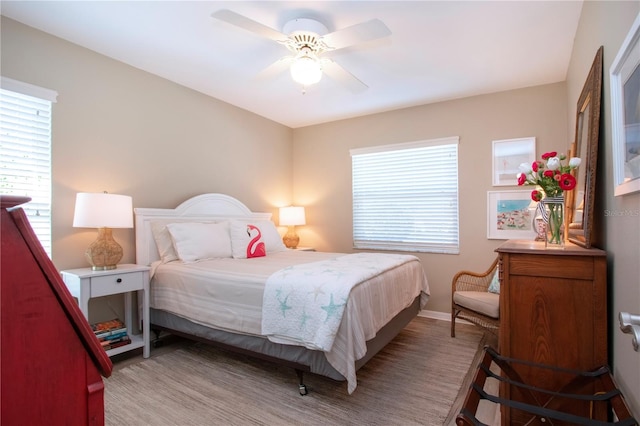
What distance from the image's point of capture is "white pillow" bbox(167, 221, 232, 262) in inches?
122

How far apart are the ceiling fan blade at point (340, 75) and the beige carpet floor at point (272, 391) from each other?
7.71 ft

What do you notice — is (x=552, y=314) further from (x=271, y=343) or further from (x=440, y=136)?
(x=440, y=136)

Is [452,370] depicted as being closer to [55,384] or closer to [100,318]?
[55,384]

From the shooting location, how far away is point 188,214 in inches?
139

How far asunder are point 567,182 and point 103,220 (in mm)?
3128

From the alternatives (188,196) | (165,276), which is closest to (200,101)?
(188,196)

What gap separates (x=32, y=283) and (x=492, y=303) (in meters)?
3.11

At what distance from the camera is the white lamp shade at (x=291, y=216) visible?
15.5ft

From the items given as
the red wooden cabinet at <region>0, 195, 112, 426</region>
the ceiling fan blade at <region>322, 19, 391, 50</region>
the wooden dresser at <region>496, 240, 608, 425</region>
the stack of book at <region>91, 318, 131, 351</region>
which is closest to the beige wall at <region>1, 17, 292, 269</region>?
the stack of book at <region>91, 318, 131, 351</region>

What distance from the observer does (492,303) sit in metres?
2.87

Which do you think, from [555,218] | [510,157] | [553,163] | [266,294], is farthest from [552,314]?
[510,157]

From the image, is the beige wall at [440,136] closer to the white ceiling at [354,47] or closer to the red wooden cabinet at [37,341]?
the white ceiling at [354,47]

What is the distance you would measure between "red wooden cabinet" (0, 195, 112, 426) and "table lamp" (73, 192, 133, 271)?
2.03 meters

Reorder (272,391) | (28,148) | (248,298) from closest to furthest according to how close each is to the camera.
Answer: (272,391), (248,298), (28,148)
